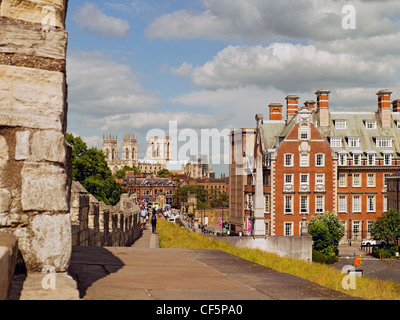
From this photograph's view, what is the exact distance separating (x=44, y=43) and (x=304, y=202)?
56.6 m

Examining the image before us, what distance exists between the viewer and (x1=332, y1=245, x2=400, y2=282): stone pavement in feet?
130

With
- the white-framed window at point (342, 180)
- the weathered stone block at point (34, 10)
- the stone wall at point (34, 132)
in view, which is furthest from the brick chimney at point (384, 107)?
the stone wall at point (34, 132)

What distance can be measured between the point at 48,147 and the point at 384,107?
211 ft

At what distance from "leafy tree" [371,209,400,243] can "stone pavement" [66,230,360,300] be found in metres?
48.8

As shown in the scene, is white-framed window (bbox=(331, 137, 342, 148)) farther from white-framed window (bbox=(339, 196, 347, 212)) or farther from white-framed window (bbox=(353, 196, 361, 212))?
white-framed window (bbox=(353, 196, 361, 212))

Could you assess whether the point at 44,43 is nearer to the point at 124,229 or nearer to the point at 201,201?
the point at 124,229

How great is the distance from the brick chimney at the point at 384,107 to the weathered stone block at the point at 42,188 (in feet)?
209

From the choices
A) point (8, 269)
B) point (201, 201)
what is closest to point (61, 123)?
point (8, 269)

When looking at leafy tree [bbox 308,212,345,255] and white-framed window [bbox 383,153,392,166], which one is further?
white-framed window [bbox 383,153,392,166]

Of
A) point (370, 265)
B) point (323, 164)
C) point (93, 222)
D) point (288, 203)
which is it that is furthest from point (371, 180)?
point (93, 222)

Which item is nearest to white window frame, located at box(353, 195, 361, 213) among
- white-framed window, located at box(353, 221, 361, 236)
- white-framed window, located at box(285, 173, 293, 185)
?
white-framed window, located at box(353, 221, 361, 236)

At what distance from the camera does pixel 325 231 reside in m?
53.4

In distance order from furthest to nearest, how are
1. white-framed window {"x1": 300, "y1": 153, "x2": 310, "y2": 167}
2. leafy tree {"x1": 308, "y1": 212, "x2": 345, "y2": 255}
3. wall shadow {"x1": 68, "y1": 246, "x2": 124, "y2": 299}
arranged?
white-framed window {"x1": 300, "y1": 153, "x2": 310, "y2": 167}, leafy tree {"x1": 308, "y1": 212, "x2": 345, "y2": 255}, wall shadow {"x1": 68, "y1": 246, "x2": 124, "y2": 299}
